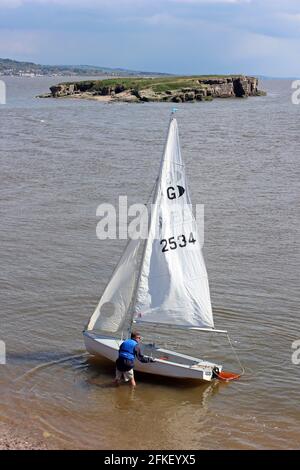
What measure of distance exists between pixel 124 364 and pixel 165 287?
8.01 feet

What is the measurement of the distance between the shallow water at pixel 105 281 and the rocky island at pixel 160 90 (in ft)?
211

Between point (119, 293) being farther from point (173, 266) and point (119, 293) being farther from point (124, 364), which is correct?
point (124, 364)

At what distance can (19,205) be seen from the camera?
37969 mm

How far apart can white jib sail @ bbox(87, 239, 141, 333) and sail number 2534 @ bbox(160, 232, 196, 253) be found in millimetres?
865

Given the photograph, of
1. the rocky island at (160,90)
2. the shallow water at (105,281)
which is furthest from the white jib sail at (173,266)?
the rocky island at (160,90)

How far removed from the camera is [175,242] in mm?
18906

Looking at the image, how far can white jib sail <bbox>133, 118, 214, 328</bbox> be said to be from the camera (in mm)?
18562

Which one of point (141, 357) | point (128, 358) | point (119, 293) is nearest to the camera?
point (128, 358)

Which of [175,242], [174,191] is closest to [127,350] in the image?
[175,242]

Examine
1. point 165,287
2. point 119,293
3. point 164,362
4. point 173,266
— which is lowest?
point 164,362

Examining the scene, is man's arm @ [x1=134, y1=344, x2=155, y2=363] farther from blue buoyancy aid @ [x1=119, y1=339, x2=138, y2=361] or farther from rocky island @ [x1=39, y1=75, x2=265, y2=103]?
rocky island @ [x1=39, y1=75, x2=265, y2=103]
